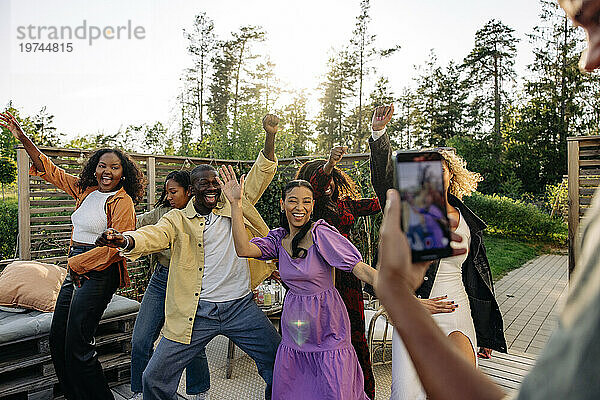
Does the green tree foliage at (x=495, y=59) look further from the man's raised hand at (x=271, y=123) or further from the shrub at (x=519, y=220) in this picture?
the man's raised hand at (x=271, y=123)

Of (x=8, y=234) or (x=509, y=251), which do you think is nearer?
(x=8, y=234)

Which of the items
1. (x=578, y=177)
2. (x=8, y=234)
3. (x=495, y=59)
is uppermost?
(x=495, y=59)

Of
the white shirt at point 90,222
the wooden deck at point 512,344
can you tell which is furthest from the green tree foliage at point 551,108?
the white shirt at point 90,222

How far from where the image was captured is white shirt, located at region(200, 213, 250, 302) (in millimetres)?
2953

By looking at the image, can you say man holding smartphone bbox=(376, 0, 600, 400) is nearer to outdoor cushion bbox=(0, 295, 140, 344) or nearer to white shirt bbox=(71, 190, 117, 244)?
white shirt bbox=(71, 190, 117, 244)

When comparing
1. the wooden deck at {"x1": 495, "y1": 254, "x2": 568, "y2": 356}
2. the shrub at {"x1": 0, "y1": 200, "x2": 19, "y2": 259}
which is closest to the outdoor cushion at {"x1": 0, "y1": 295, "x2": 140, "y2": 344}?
the wooden deck at {"x1": 495, "y1": 254, "x2": 568, "y2": 356}

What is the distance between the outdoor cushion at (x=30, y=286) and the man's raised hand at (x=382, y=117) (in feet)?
10.4

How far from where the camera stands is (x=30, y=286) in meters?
3.99

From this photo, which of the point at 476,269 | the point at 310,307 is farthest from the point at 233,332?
the point at 476,269

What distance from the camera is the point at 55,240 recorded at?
5.23 metres

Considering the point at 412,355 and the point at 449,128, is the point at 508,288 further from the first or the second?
the point at 449,128

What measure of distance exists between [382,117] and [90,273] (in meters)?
2.25

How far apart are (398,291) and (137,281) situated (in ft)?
20.6

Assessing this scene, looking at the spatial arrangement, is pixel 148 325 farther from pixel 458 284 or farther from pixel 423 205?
pixel 423 205
